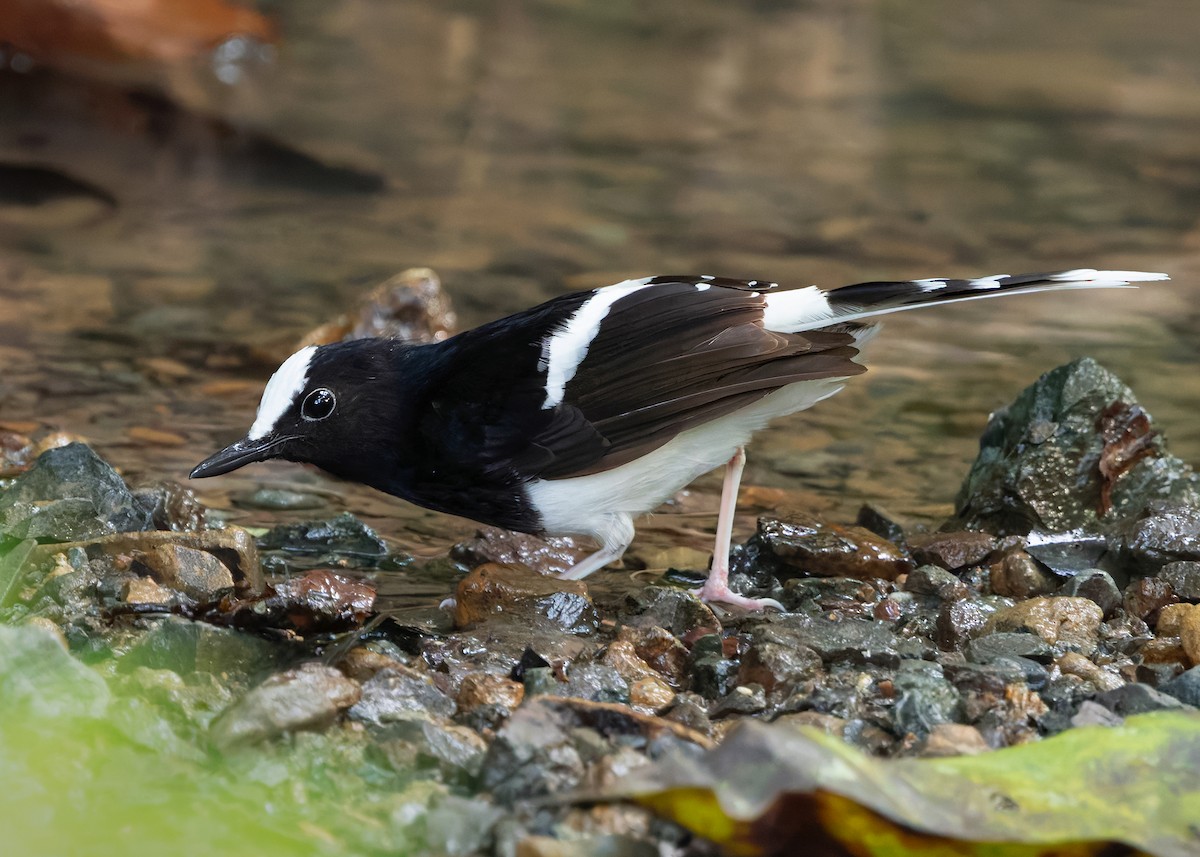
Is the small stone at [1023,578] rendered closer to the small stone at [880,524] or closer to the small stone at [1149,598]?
the small stone at [1149,598]

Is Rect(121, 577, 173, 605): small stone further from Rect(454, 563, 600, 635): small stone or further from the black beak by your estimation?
Rect(454, 563, 600, 635): small stone

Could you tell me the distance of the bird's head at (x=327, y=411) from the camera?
16.1ft

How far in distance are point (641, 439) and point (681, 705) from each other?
1.15 m

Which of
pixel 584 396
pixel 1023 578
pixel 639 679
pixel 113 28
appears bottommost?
pixel 639 679

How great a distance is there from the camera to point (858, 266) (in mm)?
9891

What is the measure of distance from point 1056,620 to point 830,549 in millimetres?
928

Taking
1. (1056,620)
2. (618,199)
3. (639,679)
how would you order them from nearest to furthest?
(639,679), (1056,620), (618,199)

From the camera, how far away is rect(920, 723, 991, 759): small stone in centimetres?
329

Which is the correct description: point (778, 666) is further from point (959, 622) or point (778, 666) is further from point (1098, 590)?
point (1098, 590)

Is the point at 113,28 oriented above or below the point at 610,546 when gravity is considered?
above

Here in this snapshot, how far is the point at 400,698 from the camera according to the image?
147 inches

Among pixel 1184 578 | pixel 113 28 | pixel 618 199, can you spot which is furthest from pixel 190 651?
pixel 113 28

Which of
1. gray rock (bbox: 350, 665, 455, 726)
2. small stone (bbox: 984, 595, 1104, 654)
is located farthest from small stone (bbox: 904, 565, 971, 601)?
gray rock (bbox: 350, 665, 455, 726)

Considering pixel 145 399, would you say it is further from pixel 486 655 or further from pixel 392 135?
pixel 392 135
